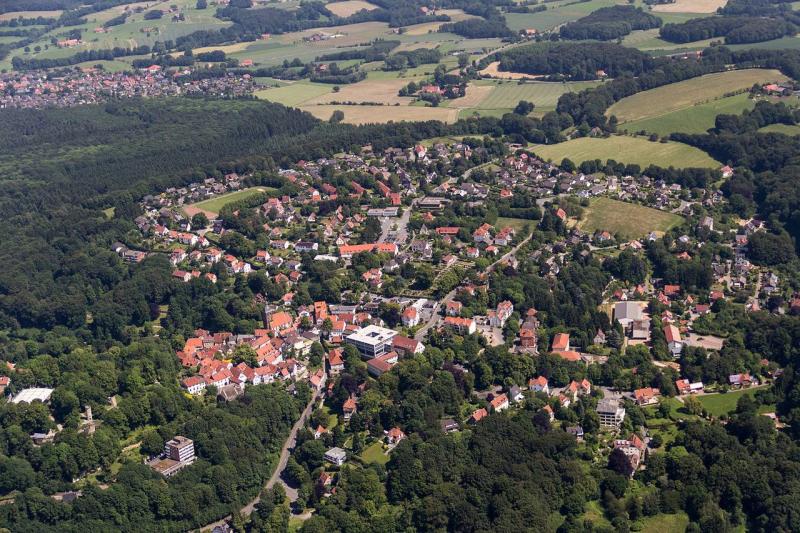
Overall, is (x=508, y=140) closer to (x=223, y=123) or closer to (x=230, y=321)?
(x=223, y=123)

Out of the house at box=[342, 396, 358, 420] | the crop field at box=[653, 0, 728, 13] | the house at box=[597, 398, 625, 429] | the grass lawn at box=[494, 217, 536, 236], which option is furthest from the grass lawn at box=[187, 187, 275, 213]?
the crop field at box=[653, 0, 728, 13]

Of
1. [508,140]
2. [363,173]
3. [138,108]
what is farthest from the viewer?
[138,108]

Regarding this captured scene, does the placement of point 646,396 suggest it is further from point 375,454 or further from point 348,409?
point 348,409

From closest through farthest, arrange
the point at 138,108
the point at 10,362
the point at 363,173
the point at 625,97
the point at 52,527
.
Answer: the point at 52,527, the point at 10,362, the point at 363,173, the point at 625,97, the point at 138,108

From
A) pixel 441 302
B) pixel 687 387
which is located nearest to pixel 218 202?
pixel 441 302

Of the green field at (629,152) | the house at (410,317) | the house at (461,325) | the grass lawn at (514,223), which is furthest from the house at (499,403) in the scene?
the green field at (629,152)

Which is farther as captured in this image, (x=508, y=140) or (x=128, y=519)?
(x=508, y=140)

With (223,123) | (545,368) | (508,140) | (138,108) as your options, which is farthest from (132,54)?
(545,368)
